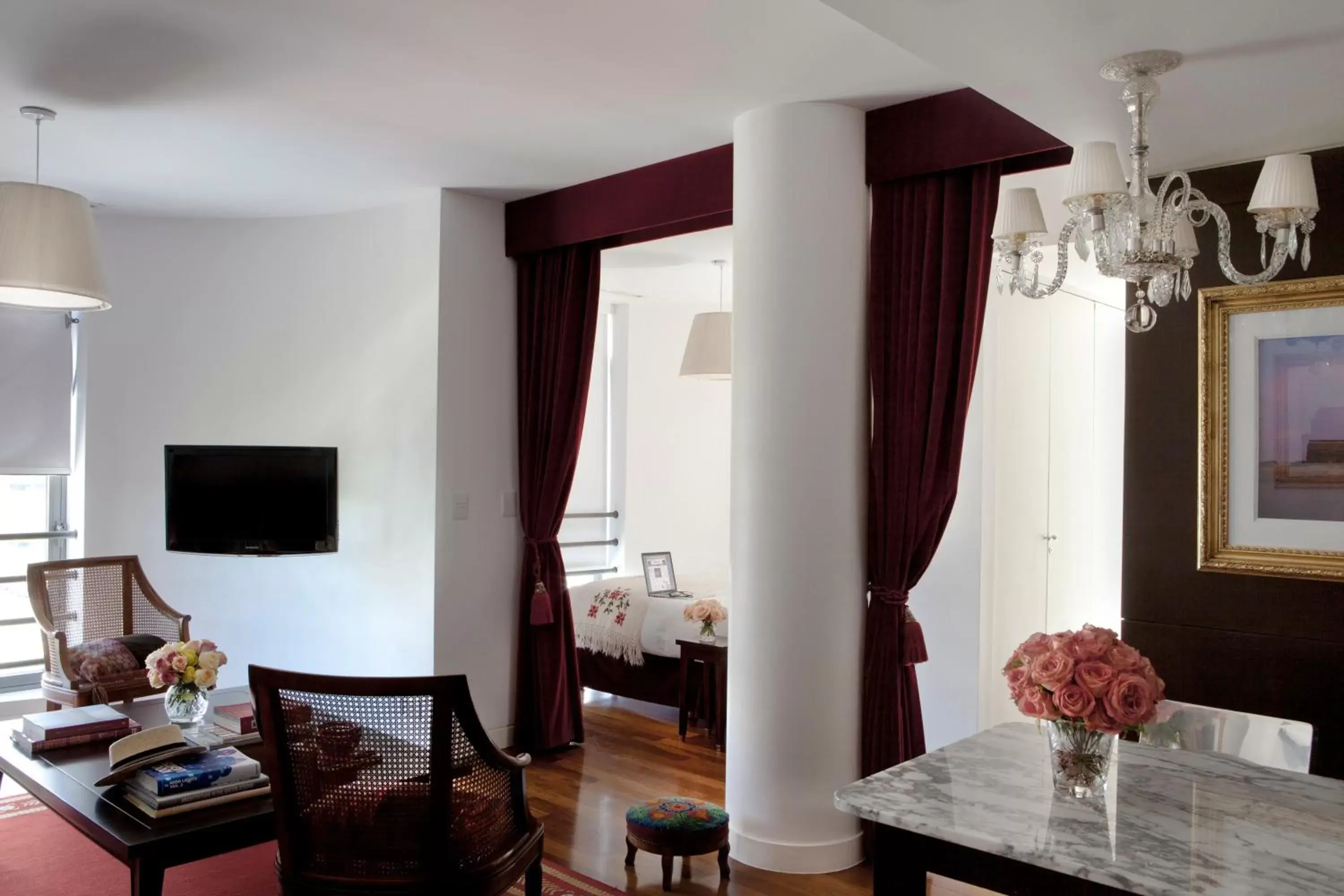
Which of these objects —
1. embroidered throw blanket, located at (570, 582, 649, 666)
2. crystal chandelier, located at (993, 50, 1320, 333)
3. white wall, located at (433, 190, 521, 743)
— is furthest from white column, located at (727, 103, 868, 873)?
embroidered throw blanket, located at (570, 582, 649, 666)

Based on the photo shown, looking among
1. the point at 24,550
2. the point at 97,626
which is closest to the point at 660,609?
the point at 97,626

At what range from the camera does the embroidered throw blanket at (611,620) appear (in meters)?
5.65

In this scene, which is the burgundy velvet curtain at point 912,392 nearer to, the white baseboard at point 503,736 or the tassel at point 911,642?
the tassel at point 911,642

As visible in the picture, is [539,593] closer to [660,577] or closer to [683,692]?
[683,692]

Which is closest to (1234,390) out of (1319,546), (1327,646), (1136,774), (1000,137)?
(1319,546)

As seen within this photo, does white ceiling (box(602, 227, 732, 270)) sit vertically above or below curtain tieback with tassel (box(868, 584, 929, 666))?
above

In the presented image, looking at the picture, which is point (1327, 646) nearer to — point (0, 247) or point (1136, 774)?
point (1136, 774)

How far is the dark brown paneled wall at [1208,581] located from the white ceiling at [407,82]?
1078 mm

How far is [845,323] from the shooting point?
12.0ft

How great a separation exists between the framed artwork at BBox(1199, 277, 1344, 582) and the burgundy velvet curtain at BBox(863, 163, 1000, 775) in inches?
29.1

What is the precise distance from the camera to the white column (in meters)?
3.59

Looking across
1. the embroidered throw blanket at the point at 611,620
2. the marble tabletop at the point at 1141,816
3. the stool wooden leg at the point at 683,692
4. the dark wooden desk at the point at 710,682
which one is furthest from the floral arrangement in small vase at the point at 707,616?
the marble tabletop at the point at 1141,816

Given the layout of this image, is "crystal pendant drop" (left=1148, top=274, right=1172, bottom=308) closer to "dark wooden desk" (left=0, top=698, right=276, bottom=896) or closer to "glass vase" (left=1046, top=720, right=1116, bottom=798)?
"glass vase" (left=1046, top=720, right=1116, bottom=798)

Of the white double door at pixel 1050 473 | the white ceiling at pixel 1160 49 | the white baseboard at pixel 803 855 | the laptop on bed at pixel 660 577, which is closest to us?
the white ceiling at pixel 1160 49
